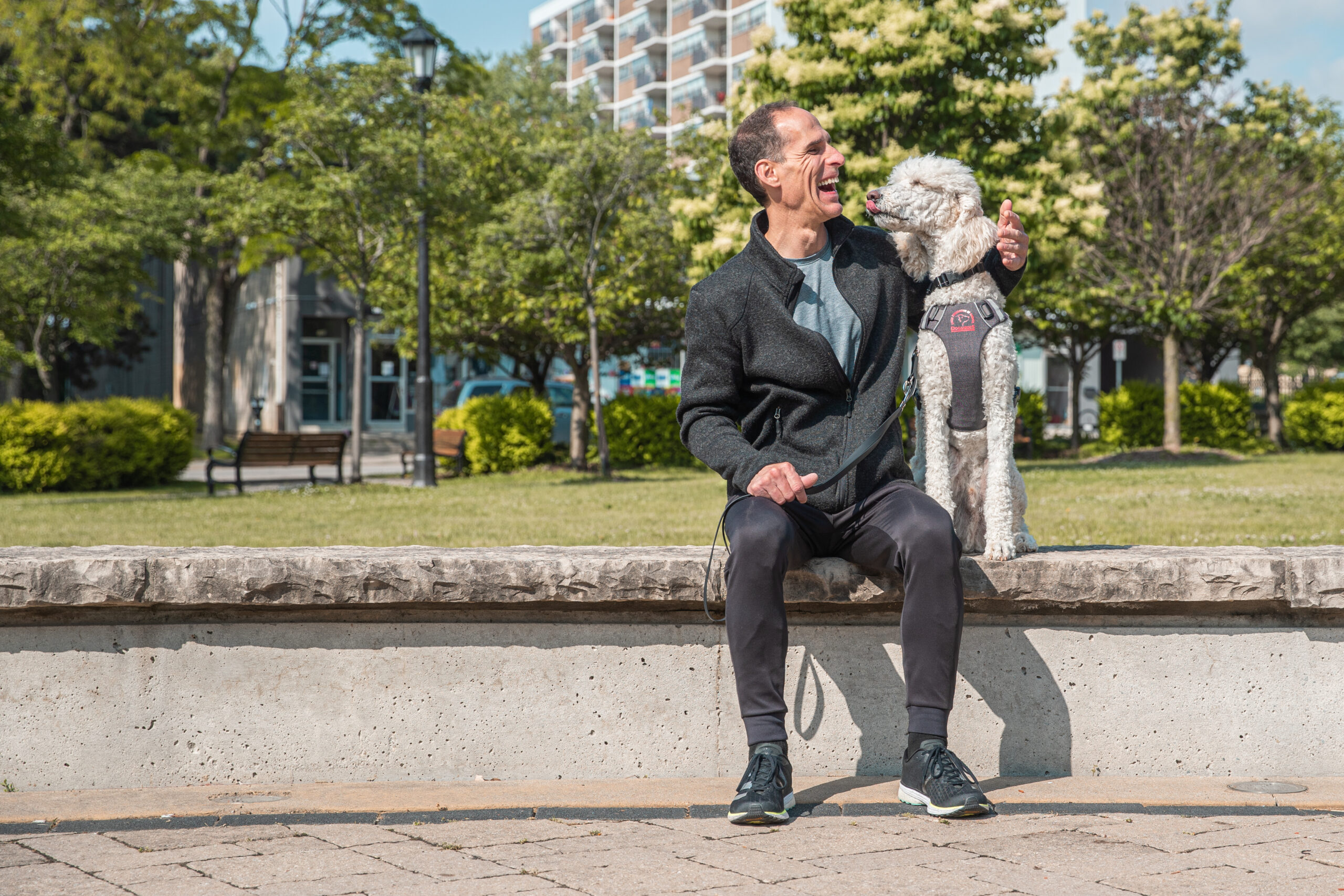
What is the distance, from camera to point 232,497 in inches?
608

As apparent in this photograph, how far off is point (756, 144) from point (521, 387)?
78.4 feet

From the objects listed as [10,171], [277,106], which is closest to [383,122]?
[10,171]

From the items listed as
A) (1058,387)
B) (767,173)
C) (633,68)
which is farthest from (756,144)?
(633,68)

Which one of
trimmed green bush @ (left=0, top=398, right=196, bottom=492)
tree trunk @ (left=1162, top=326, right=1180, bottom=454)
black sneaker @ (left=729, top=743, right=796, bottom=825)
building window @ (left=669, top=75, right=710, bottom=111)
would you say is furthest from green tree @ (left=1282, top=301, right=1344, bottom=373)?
building window @ (left=669, top=75, right=710, bottom=111)

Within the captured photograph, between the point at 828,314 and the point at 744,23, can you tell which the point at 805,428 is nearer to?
the point at 828,314

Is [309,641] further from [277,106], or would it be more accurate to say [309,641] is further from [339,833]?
[277,106]

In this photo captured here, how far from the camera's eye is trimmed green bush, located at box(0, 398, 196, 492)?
17.0 meters

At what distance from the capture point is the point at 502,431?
20953mm

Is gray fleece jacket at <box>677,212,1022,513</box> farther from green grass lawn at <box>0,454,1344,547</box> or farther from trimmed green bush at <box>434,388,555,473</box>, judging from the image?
trimmed green bush at <box>434,388,555,473</box>

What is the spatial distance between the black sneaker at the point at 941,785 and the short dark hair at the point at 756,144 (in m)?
1.61

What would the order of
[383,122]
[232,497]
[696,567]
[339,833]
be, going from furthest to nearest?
[383,122] → [232,497] → [696,567] → [339,833]

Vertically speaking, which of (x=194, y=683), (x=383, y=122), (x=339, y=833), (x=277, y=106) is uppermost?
(x=277, y=106)

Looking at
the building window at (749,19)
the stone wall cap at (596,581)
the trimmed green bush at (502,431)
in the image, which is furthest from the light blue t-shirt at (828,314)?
the building window at (749,19)

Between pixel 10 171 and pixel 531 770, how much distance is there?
13.6 metres
